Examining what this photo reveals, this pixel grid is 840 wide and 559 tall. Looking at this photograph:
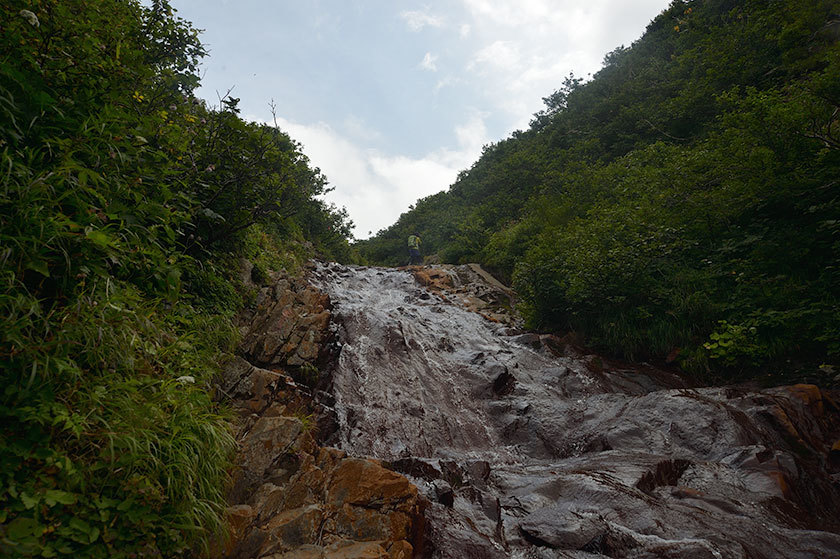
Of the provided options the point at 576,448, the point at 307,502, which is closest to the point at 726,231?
the point at 576,448

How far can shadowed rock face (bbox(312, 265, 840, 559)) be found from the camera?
3281 millimetres

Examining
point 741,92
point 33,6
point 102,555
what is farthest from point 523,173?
point 102,555

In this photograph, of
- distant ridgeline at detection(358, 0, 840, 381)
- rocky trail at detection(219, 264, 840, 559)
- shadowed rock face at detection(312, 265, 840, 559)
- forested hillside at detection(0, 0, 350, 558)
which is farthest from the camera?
distant ridgeline at detection(358, 0, 840, 381)

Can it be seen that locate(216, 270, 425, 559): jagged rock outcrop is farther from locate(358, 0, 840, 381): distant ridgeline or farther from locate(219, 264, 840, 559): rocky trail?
locate(358, 0, 840, 381): distant ridgeline

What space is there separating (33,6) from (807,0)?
18.2 m

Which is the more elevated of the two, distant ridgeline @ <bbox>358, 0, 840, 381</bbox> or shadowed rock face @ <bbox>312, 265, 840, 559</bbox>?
distant ridgeline @ <bbox>358, 0, 840, 381</bbox>

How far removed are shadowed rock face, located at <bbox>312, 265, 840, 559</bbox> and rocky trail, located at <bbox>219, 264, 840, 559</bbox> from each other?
0.02 metres

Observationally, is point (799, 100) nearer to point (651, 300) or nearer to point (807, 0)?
point (651, 300)

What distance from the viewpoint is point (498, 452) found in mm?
5852

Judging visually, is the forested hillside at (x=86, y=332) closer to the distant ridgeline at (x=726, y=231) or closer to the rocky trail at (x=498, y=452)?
the rocky trail at (x=498, y=452)

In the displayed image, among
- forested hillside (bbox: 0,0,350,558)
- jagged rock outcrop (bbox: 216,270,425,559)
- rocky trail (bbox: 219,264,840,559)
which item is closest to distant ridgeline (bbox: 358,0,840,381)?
rocky trail (bbox: 219,264,840,559)

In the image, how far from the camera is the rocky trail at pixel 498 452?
309cm

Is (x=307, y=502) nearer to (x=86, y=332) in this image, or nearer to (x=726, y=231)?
(x=86, y=332)

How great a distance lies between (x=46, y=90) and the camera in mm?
3150
